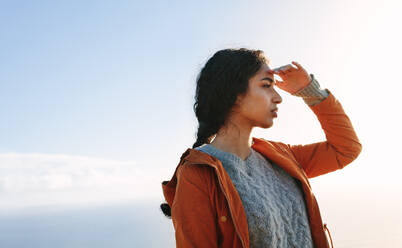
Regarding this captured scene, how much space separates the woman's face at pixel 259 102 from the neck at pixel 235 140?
0.28 feet

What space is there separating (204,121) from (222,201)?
913 mm

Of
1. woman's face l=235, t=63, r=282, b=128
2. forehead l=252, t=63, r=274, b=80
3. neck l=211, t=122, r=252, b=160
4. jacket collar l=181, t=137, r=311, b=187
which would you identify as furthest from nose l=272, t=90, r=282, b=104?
jacket collar l=181, t=137, r=311, b=187

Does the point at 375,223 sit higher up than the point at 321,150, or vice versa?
the point at 321,150

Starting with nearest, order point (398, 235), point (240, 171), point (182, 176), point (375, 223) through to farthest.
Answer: point (182, 176)
point (240, 171)
point (398, 235)
point (375, 223)

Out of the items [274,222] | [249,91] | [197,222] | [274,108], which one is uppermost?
[249,91]

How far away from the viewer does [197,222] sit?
78.9 inches

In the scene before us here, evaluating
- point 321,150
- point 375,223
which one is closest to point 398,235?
point 375,223

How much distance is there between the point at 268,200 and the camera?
2342 millimetres

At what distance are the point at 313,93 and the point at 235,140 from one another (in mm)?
779

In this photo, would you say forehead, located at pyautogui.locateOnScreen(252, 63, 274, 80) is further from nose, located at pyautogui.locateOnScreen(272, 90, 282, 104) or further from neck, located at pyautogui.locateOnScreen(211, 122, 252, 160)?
neck, located at pyautogui.locateOnScreen(211, 122, 252, 160)

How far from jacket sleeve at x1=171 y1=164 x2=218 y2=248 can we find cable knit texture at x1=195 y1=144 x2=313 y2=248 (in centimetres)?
29

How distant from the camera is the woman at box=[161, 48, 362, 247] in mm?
2074

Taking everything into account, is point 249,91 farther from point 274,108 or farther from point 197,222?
point 197,222

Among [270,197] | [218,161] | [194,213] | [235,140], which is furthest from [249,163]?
[194,213]
